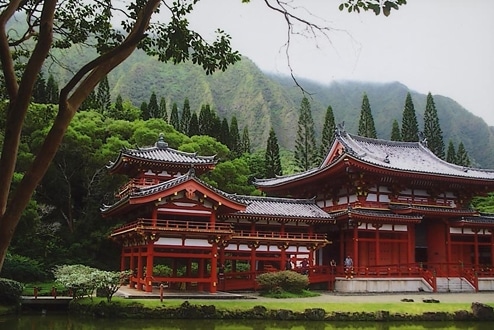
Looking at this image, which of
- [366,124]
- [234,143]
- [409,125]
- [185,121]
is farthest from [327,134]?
[185,121]

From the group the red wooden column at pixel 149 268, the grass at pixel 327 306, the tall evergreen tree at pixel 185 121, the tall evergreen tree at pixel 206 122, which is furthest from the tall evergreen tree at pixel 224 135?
the grass at pixel 327 306

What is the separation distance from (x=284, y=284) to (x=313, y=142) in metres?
38.2

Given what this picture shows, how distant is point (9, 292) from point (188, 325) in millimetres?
7469

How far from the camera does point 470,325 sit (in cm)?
1791

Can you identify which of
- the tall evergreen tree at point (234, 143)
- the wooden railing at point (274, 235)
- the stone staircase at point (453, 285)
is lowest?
the stone staircase at point (453, 285)

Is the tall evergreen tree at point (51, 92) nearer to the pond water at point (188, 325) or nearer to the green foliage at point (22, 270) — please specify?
the green foliage at point (22, 270)

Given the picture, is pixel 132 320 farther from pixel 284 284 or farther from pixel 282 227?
pixel 282 227

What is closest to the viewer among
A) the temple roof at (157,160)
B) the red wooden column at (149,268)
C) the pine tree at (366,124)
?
the red wooden column at (149,268)

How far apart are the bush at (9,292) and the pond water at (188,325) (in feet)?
3.52

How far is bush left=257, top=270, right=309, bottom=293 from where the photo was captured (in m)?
23.6

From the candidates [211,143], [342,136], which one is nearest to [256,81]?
Result: [211,143]

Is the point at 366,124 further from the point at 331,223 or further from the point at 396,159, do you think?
the point at 331,223

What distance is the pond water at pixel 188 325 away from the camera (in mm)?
16156

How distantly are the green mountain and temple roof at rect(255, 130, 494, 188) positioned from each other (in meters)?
64.1
